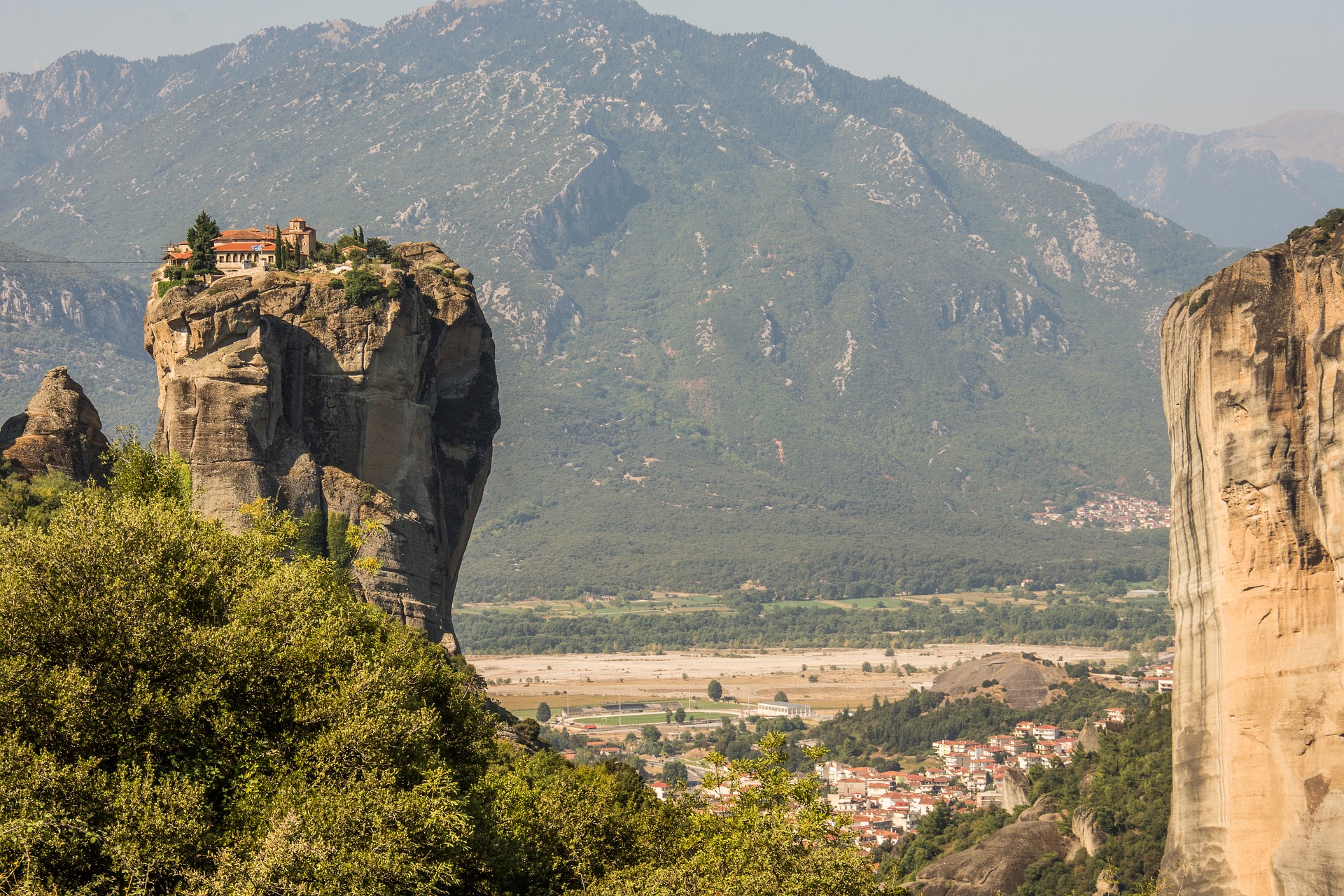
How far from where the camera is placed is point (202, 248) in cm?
6650

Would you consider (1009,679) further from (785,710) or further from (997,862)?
(997,862)

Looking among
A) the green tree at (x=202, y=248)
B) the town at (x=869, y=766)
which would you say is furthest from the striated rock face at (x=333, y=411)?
the town at (x=869, y=766)

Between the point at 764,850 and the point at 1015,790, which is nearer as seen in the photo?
the point at 764,850

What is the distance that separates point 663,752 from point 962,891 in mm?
91668

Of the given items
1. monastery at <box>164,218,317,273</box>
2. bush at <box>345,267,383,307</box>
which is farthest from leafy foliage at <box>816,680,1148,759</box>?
bush at <box>345,267,383,307</box>

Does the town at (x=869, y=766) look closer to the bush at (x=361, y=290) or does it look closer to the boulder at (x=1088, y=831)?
the boulder at (x=1088, y=831)

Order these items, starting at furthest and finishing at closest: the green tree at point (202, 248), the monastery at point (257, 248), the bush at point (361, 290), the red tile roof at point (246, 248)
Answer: the red tile roof at point (246, 248) < the monastery at point (257, 248) < the green tree at point (202, 248) < the bush at point (361, 290)

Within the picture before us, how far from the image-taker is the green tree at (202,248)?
217ft

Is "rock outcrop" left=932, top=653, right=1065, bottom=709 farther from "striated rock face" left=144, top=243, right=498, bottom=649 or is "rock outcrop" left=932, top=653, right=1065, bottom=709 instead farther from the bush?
the bush

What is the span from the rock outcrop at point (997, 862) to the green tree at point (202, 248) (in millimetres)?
42966

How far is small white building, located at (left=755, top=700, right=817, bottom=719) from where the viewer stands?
7239 inches

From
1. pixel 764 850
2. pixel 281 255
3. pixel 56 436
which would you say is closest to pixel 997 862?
pixel 764 850

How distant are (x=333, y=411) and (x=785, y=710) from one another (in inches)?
5105

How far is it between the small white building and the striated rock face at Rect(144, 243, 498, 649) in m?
116
